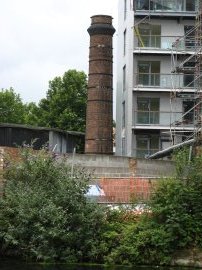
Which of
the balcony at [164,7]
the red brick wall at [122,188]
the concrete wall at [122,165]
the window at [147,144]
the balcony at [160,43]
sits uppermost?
the balcony at [164,7]

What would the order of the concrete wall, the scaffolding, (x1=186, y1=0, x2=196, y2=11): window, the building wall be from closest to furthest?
the building wall < the concrete wall < the scaffolding < (x1=186, y1=0, x2=196, y2=11): window

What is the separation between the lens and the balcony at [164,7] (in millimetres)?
43812

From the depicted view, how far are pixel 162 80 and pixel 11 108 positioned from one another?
24.3 metres

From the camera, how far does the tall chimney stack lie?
42.6 meters

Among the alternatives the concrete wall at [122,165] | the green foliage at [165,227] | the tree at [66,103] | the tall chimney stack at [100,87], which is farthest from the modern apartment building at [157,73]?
the green foliage at [165,227]

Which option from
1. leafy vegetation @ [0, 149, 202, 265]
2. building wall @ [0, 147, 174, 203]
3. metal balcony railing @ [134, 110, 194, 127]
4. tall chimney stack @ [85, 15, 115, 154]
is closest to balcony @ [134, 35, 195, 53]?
tall chimney stack @ [85, 15, 115, 154]

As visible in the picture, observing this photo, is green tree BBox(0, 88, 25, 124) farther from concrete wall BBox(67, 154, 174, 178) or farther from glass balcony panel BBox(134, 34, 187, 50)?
concrete wall BBox(67, 154, 174, 178)

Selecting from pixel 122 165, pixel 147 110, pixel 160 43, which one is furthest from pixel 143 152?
pixel 122 165

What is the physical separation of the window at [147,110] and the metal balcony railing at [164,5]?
608 centimetres

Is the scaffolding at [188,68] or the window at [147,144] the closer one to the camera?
the scaffolding at [188,68]

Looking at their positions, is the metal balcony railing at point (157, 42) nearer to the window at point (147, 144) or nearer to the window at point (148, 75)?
the window at point (148, 75)

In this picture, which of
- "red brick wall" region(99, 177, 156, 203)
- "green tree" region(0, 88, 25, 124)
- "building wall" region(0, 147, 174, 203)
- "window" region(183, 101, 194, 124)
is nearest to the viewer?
"building wall" region(0, 147, 174, 203)

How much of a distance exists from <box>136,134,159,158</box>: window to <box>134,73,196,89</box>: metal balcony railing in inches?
135

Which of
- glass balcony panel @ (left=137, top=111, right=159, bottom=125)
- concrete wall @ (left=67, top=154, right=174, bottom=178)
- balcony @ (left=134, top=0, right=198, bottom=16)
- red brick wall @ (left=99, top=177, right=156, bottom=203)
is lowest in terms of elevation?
red brick wall @ (left=99, top=177, right=156, bottom=203)
